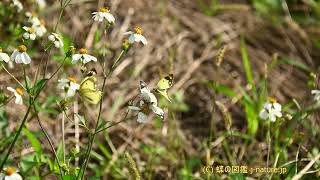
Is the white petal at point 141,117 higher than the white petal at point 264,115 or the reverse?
the reverse

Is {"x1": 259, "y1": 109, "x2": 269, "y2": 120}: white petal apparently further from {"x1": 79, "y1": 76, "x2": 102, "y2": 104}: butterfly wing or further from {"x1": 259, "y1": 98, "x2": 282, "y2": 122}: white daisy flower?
{"x1": 79, "y1": 76, "x2": 102, "y2": 104}: butterfly wing

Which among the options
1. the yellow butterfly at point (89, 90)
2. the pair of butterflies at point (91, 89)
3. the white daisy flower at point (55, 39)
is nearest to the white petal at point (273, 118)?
the pair of butterflies at point (91, 89)

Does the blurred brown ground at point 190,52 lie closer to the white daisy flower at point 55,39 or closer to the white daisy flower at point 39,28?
the white daisy flower at point 39,28

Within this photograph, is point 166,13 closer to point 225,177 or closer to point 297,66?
point 297,66

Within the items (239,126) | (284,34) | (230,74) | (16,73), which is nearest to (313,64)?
A: (284,34)

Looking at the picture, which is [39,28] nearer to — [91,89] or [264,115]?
[91,89]

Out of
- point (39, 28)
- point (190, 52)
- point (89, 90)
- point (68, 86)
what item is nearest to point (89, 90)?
point (89, 90)

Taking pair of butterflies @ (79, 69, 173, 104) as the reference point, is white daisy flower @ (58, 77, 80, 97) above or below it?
above

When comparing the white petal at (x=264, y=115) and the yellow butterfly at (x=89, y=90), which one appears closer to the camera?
the yellow butterfly at (x=89, y=90)

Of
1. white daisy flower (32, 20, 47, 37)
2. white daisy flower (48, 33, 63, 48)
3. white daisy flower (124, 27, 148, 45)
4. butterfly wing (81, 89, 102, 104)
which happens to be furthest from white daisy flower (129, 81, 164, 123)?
white daisy flower (32, 20, 47, 37)
